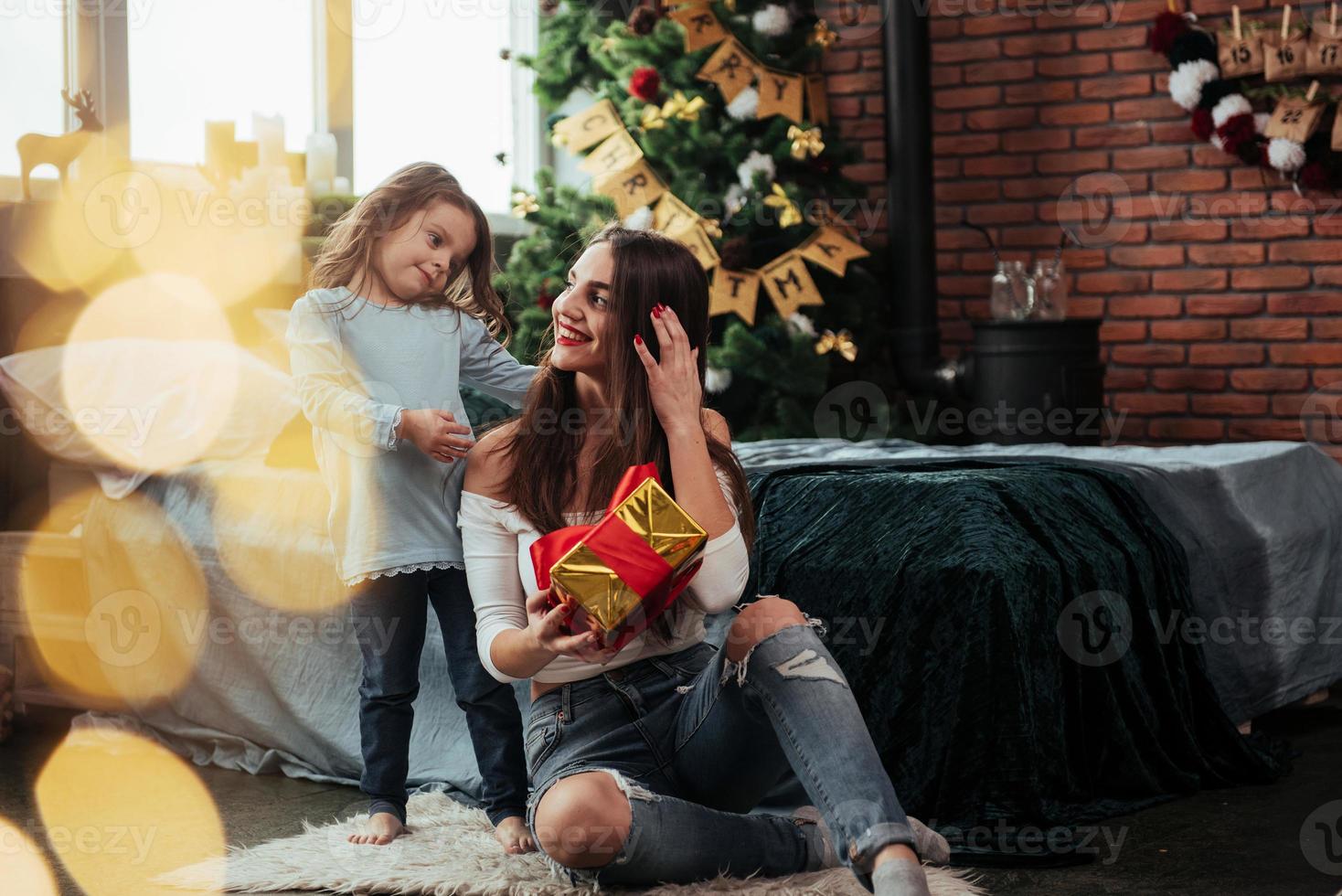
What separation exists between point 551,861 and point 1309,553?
6.72 feet

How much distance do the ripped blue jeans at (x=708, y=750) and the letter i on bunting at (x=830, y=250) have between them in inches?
106

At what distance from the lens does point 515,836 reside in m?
2.15

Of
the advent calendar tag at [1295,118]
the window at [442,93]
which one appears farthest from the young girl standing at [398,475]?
the advent calendar tag at [1295,118]

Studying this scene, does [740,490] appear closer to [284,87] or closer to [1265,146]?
[284,87]

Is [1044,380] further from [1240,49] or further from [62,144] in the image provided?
[62,144]

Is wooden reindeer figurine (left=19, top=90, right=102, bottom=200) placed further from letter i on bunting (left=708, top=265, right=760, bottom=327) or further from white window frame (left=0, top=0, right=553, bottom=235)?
letter i on bunting (left=708, top=265, right=760, bottom=327)

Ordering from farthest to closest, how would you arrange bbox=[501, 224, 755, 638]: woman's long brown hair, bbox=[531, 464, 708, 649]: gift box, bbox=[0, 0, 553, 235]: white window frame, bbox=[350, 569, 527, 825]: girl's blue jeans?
bbox=[0, 0, 553, 235]: white window frame < bbox=[350, 569, 527, 825]: girl's blue jeans < bbox=[501, 224, 755, 638]: woman's long brown hair < bbox=[531, 464, 708, 649]: gift box

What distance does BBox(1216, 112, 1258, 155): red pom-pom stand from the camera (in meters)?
4.49

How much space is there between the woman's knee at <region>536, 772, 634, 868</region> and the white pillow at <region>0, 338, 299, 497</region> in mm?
1701

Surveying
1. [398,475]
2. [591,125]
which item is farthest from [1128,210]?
[398,475]

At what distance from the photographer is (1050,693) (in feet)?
7.27

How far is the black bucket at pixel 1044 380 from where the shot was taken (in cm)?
443

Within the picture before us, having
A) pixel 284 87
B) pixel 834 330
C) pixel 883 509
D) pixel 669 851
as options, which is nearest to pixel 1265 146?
pixel 834 330

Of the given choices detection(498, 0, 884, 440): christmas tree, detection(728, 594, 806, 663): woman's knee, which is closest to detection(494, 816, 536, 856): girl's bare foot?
detection(728, 594, 806, 663): woman's knee
